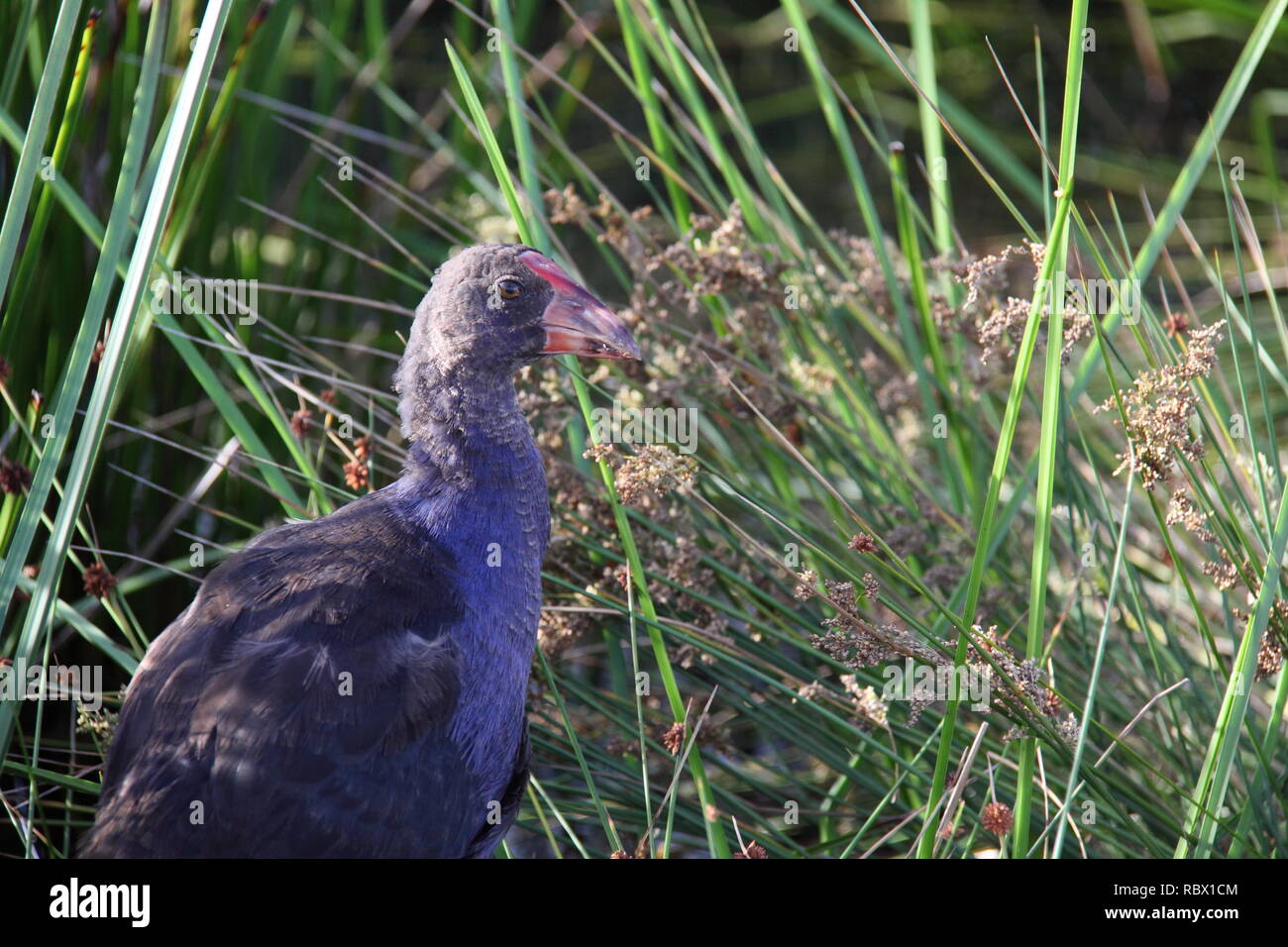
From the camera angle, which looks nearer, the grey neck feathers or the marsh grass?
the marsh grass

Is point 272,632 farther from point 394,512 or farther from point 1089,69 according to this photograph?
point 1089,69

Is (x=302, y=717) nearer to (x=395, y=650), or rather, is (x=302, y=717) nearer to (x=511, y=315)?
(x=395, y=650)

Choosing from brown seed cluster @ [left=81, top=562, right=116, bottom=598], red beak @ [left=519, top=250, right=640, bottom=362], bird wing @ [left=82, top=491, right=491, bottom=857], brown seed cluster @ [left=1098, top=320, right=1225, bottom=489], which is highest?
red beak @ [left=519, top=250, right=640, bottom=362]

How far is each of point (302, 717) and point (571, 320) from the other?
0.74 m

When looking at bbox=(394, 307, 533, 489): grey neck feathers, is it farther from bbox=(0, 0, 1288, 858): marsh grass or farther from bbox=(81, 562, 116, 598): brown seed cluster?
bbox=(81, 562, 116, 598): brown seed cluster

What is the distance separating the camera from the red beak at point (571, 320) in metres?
2.11

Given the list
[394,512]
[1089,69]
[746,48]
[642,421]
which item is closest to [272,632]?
[394,512]

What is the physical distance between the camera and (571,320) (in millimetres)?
2117

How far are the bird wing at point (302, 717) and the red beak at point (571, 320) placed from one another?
16.3 inches

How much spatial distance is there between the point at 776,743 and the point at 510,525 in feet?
5.11

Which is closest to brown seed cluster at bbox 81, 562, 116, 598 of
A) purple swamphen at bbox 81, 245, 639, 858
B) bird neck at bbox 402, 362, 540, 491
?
purple swamphen at bbox 81, 245, 639, 858

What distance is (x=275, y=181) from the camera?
4879 mm

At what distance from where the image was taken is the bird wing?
1.85 m

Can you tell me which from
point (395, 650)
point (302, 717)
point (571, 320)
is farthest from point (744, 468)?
point (302, 717)
